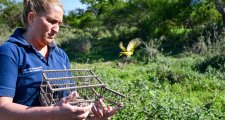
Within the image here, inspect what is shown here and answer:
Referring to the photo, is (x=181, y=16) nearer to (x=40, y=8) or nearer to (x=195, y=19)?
(x=195, y=19)

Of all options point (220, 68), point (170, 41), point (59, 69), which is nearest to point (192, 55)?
point (220, 68)

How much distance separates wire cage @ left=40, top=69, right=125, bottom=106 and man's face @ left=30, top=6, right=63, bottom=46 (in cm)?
14

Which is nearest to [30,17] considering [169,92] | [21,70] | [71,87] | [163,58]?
[21,70]

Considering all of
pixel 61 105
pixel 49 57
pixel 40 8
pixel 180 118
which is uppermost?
pixel 40 8

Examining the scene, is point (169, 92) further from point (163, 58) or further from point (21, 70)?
point (21, 70)

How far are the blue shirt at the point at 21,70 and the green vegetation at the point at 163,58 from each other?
3.93ft

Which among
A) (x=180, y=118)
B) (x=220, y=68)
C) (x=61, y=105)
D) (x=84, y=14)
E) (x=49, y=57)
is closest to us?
(x=61, y=105)

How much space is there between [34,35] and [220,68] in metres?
6.86

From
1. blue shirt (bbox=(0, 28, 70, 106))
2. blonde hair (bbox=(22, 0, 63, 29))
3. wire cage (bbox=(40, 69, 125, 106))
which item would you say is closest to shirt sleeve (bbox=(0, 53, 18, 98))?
blue shirt (bbox=(0, 28, 70, 106))

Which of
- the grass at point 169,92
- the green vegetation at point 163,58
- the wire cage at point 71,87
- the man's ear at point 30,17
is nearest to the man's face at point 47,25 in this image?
the man's ear at point 30,17

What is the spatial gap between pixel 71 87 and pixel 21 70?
22cm

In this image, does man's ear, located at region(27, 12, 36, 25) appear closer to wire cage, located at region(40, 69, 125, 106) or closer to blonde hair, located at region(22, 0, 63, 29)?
blonde hair, located at region(22, 0, 63, 29)

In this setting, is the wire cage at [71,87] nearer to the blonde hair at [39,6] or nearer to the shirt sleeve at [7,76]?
the shirt sleeve at [7,76]

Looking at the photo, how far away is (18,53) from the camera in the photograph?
1.72 meters
